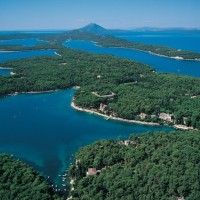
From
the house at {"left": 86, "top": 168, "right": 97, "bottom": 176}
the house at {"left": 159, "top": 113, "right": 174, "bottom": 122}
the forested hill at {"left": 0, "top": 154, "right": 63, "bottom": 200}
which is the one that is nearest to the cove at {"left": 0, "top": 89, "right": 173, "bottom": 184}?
the house at {"left": 159, "top": 113, "right": 174, "bottom": 122}

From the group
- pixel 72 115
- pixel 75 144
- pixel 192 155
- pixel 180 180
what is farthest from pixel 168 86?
pixel 180 180

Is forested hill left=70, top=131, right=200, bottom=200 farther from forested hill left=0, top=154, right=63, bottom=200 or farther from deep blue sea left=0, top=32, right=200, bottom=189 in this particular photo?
→ deep blue sea left=0, top=32, right=200, bottom=189


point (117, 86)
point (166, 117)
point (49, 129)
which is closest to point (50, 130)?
point (49, 129)

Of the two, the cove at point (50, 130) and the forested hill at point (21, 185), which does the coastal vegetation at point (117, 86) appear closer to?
the cove at point (50, 130)

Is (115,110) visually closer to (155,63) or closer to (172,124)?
(172,124)

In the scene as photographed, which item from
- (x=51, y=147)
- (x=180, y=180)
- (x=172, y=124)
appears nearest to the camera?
(x=180, y=180)

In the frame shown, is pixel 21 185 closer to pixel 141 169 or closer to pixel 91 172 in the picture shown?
pixel 91 172
